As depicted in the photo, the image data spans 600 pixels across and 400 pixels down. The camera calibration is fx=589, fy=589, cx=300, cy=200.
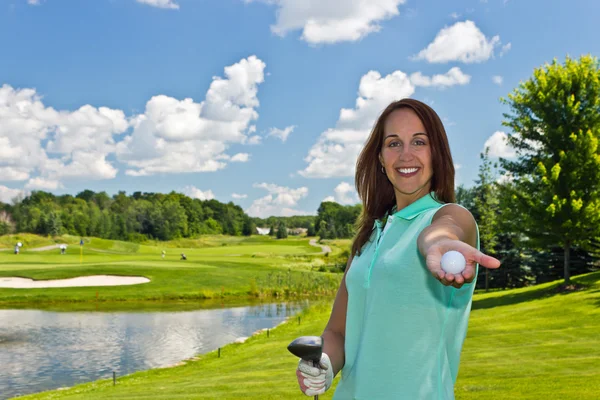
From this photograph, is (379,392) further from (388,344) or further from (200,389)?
(200,389)

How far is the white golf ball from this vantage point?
4.70ft

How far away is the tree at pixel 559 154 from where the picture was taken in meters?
18.9

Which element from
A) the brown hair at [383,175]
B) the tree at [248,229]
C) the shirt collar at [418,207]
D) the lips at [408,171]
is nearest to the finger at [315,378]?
the brown hair at [383,175]

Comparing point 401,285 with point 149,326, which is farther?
point 149,326

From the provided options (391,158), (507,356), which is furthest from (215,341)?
(391,158)

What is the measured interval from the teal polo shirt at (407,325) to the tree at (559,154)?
58.5 ft

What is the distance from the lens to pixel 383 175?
8.38 feet

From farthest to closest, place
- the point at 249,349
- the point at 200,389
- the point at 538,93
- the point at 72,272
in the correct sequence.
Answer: the point at 72,272, the point at 538,93, the point at 249,349, the point at 200,389

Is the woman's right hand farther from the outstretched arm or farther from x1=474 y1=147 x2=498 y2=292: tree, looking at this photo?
x1=474 y1=147 x2=498 y2=292: tree

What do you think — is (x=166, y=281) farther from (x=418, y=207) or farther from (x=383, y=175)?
(x=418, y=207)

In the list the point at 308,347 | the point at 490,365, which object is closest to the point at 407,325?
the point at 308,347

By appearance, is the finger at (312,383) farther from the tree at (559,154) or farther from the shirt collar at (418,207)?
the tree at (559,154)

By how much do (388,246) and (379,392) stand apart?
478mm

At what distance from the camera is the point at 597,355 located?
10570 millimetres
